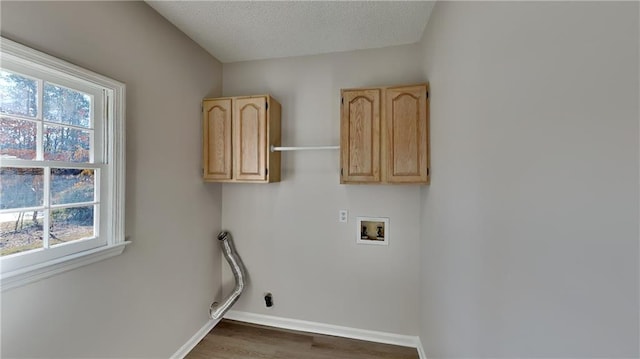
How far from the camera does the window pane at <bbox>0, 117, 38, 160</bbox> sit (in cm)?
112

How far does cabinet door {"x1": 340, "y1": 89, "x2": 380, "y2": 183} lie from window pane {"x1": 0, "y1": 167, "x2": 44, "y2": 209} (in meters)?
1.82

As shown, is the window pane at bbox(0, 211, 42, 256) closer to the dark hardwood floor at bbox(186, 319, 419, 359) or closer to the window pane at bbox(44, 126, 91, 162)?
the window pane at bbox(44, 126, 91, 162)

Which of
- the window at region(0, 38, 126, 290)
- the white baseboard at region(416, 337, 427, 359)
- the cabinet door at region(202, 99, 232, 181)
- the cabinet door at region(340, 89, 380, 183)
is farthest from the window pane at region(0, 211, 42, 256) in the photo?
the white baseboard at region(416, 337, 427, 359)

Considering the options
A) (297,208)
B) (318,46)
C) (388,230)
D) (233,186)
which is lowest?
(388,230)

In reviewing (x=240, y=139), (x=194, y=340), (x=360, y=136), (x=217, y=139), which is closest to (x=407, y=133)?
(x=360, y=136)

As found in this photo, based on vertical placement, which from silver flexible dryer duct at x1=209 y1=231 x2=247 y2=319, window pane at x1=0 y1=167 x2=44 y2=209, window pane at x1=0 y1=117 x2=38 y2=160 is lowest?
silver flexible dryer duct at x1=209 y1=231 x2=247 y2=319

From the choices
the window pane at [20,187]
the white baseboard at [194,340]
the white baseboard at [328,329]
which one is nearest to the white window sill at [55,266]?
the window pane at [20,187]

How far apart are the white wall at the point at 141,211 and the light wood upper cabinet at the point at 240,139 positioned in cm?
12

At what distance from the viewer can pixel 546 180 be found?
682 mm

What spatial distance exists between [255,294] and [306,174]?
139cm

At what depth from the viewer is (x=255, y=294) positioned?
104 inches

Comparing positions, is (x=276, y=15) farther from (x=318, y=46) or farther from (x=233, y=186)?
(x=233, y=186)

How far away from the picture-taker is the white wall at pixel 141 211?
1226 mm

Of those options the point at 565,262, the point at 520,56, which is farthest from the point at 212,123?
the point at 565,262
